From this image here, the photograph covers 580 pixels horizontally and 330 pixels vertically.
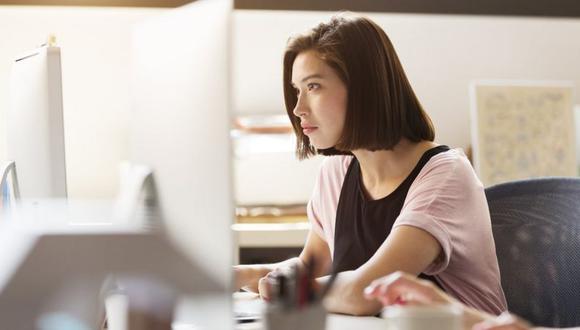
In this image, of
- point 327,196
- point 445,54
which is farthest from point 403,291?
point 445,54

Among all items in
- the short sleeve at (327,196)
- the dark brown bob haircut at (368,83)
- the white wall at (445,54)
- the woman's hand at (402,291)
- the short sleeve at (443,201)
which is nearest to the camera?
the woman's hand at (402,291)

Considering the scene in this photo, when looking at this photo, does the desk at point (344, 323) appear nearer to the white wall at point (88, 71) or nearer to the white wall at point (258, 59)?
the white wall at point (258, 59)

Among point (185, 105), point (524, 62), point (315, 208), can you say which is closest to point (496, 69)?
point (524, 62)

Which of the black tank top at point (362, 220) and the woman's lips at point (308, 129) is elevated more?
the woman's lips at point (308, 129)

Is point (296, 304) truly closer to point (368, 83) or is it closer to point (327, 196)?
point (368, 83)

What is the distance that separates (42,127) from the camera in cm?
148

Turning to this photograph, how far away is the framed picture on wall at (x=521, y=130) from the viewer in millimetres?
4070

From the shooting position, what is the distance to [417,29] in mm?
4121

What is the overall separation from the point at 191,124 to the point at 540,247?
3.15 feet

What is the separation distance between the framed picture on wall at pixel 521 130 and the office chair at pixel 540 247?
2.34 metres

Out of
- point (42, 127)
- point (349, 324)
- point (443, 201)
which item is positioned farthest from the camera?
point (443, 201)

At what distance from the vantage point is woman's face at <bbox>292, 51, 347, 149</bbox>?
1.77 meters

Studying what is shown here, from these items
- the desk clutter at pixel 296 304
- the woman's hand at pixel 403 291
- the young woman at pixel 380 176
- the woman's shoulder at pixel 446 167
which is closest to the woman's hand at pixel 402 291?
the woman's hand at pixel 403 291

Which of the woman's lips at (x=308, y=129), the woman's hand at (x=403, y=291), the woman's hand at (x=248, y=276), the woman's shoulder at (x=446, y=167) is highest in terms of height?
the woman's lips at (x=308, y=129)
